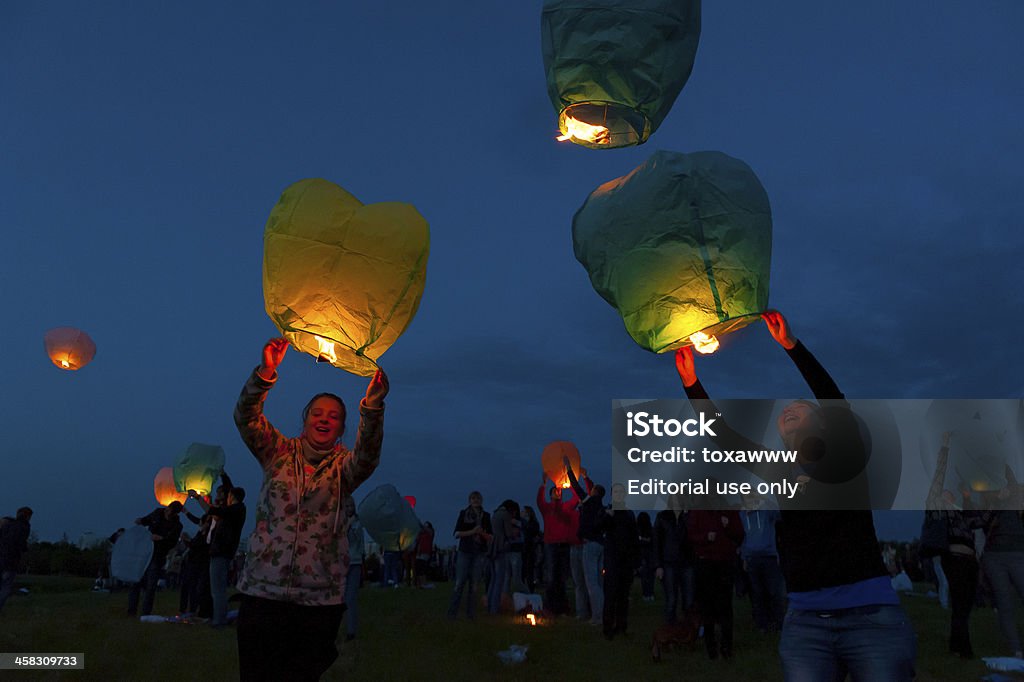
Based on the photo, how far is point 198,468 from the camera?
1286 centimetres

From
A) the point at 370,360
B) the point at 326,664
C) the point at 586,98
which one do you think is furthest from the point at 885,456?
the point at 326,664

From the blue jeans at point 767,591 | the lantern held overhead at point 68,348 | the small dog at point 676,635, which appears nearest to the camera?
the small dog at point 676,635

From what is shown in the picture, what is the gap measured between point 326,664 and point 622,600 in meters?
5.84

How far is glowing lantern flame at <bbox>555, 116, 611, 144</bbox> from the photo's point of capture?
324cm

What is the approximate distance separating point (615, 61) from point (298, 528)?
7.59 ft

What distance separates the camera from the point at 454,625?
888 cm

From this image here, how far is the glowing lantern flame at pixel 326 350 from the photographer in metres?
3.24

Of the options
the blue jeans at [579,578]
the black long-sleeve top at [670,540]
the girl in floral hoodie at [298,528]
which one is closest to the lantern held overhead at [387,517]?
the blue jeans at [579,578]

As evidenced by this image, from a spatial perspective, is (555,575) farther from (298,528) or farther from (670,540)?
(298,528)

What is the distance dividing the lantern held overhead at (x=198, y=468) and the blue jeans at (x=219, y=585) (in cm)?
422

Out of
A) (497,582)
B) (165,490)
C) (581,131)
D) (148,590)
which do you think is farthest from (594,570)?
(165,490)

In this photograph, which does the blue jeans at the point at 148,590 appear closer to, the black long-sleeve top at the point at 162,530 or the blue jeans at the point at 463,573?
the black long-sleeve top at the point at 162,530

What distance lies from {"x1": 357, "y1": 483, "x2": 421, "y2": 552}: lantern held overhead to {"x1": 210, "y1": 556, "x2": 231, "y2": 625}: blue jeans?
6395 millimetres

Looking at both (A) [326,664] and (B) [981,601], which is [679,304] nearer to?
(A) [326,664]
